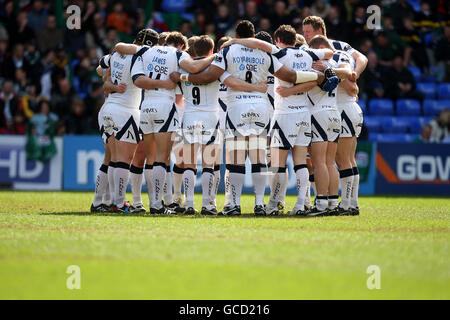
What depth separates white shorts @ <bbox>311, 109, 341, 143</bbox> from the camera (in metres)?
11.3

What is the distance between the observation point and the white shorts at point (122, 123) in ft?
37.5

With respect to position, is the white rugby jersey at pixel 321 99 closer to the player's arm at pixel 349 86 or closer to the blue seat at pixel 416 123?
the player's arm at pixel 349 86

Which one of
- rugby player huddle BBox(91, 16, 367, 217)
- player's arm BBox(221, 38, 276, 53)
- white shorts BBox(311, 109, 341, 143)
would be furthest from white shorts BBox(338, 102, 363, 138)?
player's arm BBox(221, 38, 276, 53)

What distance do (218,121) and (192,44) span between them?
1408mm

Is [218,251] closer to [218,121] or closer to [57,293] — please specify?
[57,293]

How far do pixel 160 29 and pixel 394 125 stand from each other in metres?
7.28

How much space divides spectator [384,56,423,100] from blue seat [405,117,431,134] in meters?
0.69

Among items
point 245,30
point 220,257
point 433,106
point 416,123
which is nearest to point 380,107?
point 416,123


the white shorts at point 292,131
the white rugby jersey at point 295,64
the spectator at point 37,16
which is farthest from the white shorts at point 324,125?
the spectator at point 37,16

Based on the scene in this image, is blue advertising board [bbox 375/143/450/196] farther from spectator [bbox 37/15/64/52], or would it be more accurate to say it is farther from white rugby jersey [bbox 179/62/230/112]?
spectator [bbox 37/15/64/52]

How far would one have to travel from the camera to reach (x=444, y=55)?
22812 mm

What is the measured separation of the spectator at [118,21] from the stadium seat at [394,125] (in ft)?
25.5
